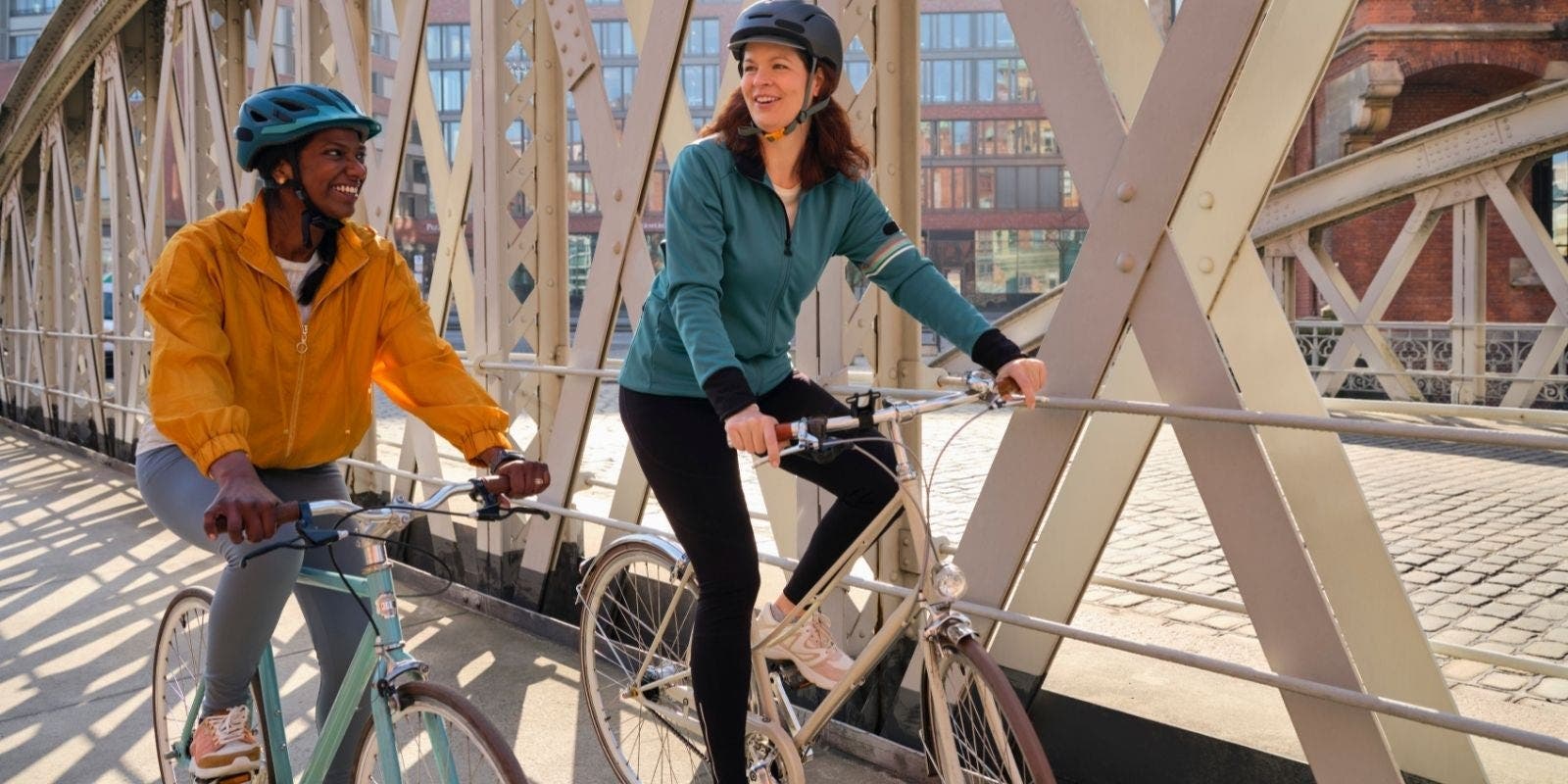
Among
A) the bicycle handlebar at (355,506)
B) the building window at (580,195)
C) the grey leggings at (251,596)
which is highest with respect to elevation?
the building window at (580,195)

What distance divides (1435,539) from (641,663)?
6.15 metres

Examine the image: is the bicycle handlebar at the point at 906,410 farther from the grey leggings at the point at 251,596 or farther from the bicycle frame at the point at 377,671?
the grey leggings at the point at 251,596

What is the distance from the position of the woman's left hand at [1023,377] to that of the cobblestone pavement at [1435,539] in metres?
0.70

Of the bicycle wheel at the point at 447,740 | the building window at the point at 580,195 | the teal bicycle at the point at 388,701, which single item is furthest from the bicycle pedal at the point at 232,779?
the building window at the point at 580,195

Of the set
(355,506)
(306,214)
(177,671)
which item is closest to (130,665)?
(177,671)

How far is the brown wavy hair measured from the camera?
10.8ft

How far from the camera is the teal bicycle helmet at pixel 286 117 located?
9.89ft

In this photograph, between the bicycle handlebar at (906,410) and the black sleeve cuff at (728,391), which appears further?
the black sleeve cuff at (728,391)

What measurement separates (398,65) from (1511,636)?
6.29 metres

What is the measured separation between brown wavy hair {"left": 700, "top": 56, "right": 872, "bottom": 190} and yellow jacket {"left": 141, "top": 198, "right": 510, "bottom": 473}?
88 centimetres

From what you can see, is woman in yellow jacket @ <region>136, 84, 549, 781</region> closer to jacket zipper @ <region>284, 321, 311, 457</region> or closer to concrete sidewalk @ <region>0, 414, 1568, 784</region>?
jacket zipper @ <region>284, 321, 311, 457</region>

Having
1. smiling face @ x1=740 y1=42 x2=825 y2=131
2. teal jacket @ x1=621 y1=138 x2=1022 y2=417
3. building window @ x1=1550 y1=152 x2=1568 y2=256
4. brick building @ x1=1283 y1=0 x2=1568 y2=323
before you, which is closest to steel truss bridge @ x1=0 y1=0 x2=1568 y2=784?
teal jacket @ x1=621 y1=138 x2=1022 y2=417

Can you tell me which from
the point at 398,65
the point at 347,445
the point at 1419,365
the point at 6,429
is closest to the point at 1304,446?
the point at 347,445

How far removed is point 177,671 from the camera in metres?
3.79
